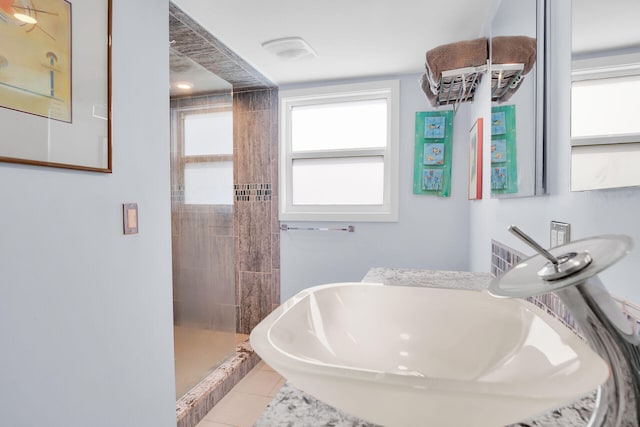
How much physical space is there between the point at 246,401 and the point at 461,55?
2373 mm

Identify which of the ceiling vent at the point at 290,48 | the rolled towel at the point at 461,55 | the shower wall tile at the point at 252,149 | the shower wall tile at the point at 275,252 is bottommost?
the shower wall tile at the point at 275,252

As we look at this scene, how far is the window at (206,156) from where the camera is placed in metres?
2.25

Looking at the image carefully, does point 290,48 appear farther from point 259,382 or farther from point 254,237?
point 259,382

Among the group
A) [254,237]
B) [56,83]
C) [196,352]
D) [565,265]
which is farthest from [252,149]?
[565,265]

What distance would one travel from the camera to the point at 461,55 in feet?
5.32

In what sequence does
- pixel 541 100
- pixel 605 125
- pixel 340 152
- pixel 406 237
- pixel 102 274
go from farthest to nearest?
pixel 340 152, pixel 406 237, pixel 102 274, pixel 541 100, pixel 605 125

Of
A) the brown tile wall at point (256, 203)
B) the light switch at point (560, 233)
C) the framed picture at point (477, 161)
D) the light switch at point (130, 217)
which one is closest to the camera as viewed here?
the light switch at point (560, 233)

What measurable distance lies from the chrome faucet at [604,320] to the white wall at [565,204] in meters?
0.34

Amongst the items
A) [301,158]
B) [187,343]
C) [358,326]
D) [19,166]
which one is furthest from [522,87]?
[187,343]

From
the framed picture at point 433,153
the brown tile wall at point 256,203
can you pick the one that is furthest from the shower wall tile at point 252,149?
the framed picture at point 433,153

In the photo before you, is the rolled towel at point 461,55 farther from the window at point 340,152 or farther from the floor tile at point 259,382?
the floor tile at point 259,382

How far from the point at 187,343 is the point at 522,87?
7.50ft

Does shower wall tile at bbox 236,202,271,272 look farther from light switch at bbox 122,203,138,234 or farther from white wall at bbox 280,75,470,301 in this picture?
light switch at bbox 122,203,138,234

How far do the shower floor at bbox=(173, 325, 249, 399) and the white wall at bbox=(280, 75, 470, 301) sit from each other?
0.75 m
